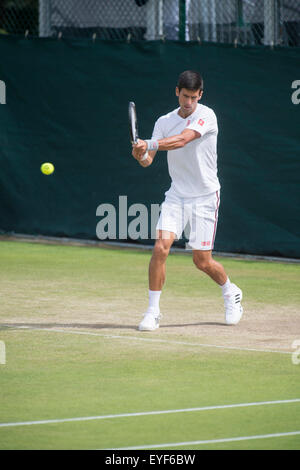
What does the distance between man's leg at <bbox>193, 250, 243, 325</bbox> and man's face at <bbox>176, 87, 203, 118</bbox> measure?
1073mm

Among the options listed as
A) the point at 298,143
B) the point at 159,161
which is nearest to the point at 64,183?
the point at 159,161

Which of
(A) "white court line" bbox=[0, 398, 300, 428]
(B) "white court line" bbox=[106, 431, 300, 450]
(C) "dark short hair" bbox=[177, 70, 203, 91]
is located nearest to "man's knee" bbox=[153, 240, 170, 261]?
(C) "dark short hair" bbox=[177, 70, 203, 91]

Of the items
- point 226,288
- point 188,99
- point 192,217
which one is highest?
point 188,99

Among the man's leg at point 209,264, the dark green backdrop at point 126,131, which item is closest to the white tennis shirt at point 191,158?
the man's leg at point 209,264

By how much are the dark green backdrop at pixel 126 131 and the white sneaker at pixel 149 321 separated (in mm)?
4031

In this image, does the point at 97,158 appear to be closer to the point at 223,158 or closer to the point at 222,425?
the point at 223,158

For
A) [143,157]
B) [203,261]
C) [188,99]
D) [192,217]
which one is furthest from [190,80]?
[203,261]

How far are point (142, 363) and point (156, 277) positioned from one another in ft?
4.12

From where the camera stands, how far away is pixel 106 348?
7.18 metres

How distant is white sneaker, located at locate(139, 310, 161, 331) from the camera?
25.5 feet

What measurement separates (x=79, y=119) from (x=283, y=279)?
3.75 m

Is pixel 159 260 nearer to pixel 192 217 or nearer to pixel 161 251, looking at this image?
pixel 161 251

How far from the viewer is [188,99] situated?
784 centimetres

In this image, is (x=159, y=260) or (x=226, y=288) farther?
(x=226, y=288)
